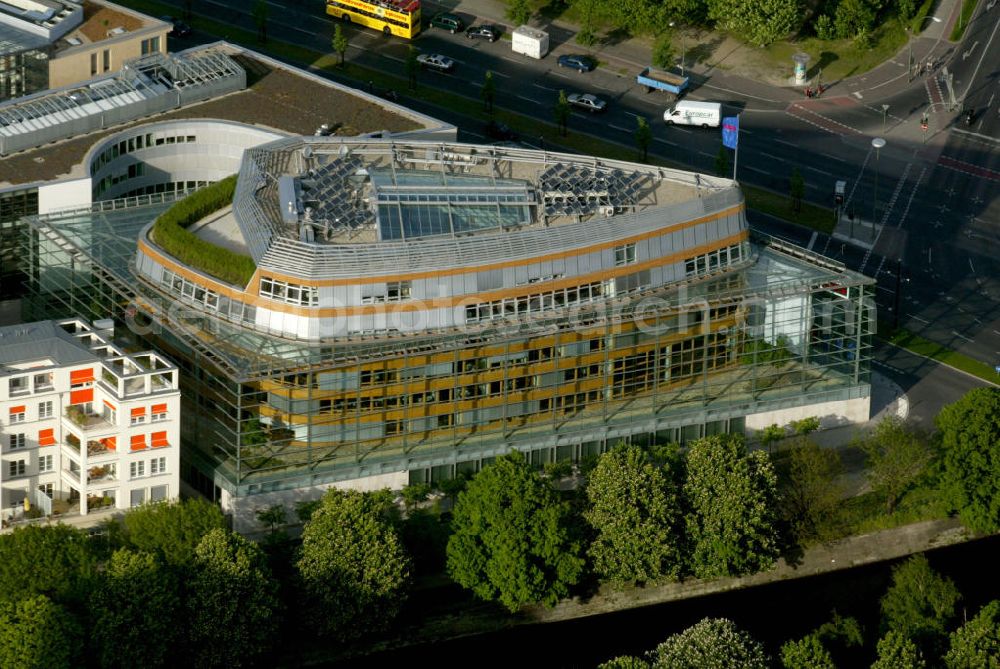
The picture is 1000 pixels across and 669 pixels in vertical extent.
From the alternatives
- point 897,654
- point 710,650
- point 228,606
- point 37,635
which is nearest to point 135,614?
point 228,606

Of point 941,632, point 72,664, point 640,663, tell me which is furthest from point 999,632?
point 72,664

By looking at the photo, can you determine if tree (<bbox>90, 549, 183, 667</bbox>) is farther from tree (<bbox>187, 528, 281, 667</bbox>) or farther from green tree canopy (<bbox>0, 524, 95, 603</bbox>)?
green tree canopy (<bbox>0, 524, 95, 603</bbox>)

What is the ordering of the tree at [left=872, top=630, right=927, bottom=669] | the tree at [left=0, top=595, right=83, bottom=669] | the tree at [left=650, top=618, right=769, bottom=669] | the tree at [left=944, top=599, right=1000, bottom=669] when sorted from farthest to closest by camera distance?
1. the tree at [left=944, top=599, right=1000, bottom=669]
2. the tree at [left=872, top=630, right=927, bottom=669]
3. the tree at [left=650, top=618, right=769, bottom=669]
4. the tree at [left=0, top=595, right=83, bottom=669]

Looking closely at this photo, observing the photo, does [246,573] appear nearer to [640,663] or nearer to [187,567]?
[187,567]

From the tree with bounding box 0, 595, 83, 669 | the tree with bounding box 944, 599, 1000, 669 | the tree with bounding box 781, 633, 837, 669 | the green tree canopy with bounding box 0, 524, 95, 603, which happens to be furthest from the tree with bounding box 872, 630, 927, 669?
the green tree canopy with bounding box 0, 524, 95, 603

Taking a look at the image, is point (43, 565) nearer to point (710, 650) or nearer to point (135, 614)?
point (135, 614)

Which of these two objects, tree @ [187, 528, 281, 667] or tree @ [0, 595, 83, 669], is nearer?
tree @ [0, 595, 83, 669]
